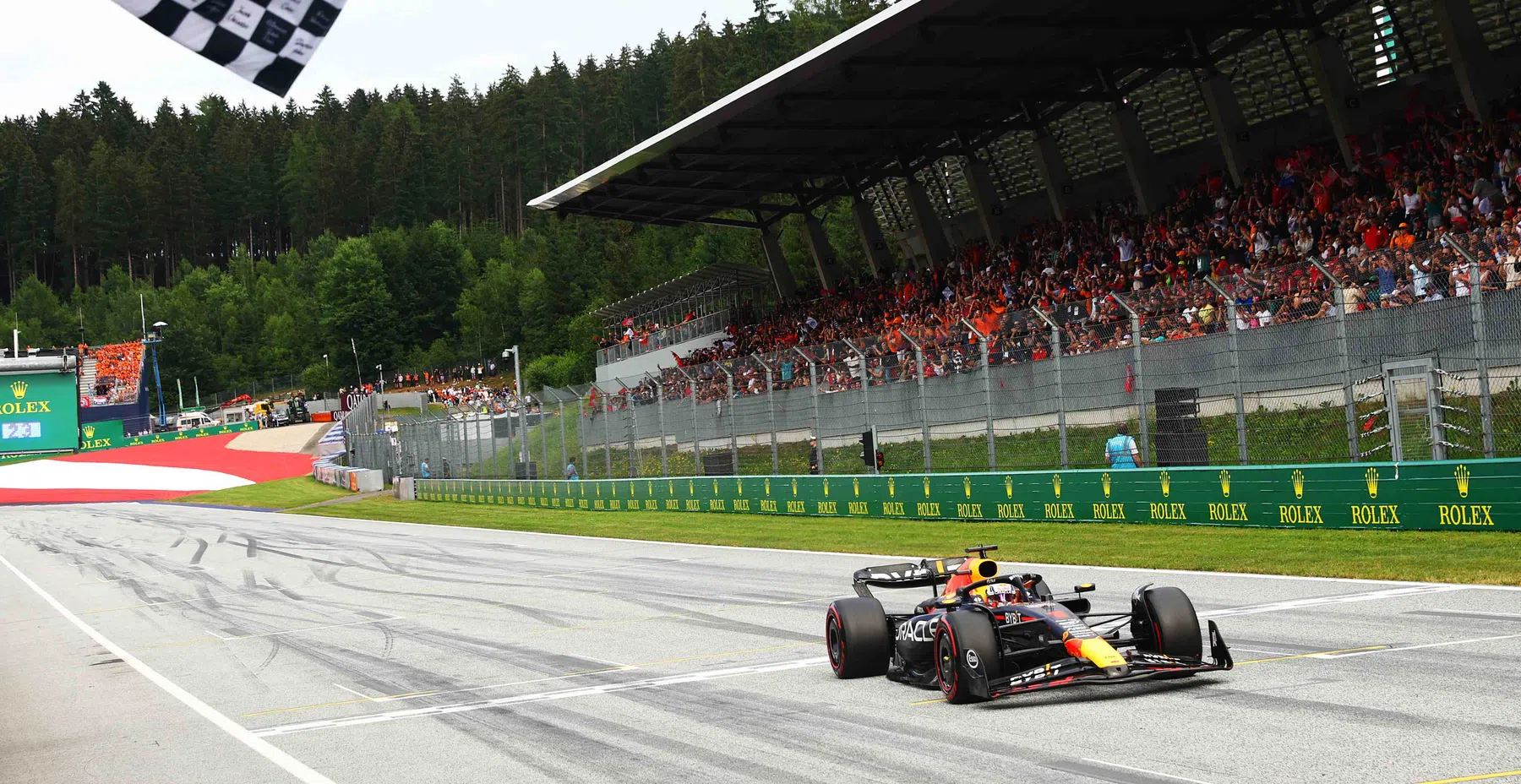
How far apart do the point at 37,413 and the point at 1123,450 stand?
63.2m

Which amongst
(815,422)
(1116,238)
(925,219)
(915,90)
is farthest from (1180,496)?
(925,219)

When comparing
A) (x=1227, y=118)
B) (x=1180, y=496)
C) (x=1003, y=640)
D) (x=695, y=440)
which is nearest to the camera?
(x=1003, y=640)

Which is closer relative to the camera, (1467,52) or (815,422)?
(1467,52)

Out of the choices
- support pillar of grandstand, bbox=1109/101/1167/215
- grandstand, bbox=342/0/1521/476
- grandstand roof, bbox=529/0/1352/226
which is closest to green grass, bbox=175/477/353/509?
grandstand, bbox=342/0/1521/476

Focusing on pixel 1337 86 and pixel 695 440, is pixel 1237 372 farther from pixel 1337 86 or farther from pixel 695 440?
pixel 695 440

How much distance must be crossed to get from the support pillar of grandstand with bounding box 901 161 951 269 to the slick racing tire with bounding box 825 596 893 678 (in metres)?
32.7

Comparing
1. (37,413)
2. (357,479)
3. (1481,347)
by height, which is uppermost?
(37,413)

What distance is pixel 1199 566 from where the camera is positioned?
532 inches

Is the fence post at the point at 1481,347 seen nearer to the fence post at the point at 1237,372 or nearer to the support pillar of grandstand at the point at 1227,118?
the fence post at the point at 1237,372

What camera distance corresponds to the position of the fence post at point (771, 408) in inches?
1017

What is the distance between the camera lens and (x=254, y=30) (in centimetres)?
431

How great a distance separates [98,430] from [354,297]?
4774 cm

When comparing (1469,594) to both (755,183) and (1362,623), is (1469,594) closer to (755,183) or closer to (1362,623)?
(1362,623)

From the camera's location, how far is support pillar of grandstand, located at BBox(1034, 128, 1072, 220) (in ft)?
115
